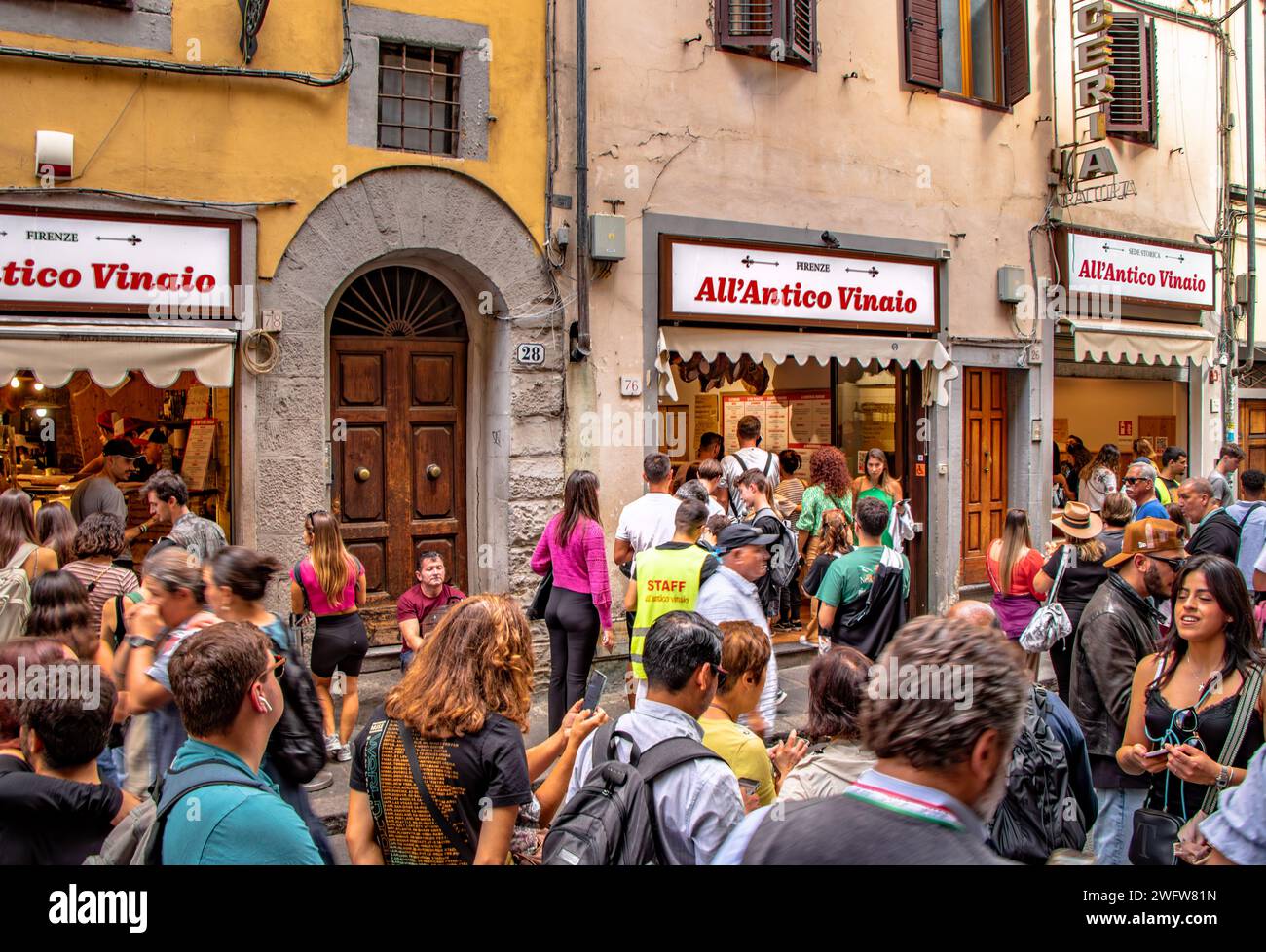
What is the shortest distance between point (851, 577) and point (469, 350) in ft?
14.7

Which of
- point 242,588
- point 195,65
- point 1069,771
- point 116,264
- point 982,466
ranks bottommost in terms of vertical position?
point 1069,771

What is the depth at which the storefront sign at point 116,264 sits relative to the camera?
7.28 m

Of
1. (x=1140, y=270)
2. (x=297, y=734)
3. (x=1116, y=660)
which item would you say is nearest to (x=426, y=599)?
(x=297, y=734)

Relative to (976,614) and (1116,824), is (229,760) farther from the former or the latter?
(1116,824)

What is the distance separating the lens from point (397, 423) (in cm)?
905

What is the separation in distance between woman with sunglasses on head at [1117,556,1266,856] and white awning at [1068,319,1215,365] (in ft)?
31.2

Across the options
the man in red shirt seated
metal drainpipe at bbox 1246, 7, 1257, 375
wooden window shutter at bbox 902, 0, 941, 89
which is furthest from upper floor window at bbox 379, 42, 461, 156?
metal drainpipe at bbox 1246, 7, 1257, 375

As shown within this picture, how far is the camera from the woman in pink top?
7070 millimetres

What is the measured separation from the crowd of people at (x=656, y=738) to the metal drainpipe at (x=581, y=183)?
11.8 feet

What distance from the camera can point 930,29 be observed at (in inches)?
452

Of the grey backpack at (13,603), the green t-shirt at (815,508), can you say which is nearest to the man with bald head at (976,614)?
the grey backpack at (13,603)
